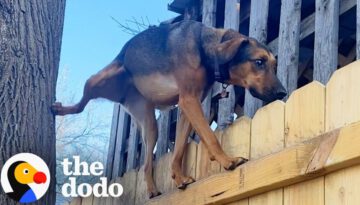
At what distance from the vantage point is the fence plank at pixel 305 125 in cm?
229

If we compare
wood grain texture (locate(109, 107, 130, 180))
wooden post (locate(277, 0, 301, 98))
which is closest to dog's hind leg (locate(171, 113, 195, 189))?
wooden post (locate(277, 0, 301, 98))

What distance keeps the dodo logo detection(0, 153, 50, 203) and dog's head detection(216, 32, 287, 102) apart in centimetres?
107

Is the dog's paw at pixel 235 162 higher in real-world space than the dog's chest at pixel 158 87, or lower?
lower

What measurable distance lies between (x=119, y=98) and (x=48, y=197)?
129cm

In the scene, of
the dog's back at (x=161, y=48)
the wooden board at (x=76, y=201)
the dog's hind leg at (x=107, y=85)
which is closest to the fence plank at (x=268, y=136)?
the dog's back at (x=161, y=48)

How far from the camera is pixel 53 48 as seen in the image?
2674 millimetres

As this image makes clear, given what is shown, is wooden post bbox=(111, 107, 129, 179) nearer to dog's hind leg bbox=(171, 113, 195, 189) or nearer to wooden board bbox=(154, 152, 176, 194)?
wooden board bbox=(154, 152, 176, 194)

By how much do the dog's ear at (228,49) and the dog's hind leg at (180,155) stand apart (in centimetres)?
43

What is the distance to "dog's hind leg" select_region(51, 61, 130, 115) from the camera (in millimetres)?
3719

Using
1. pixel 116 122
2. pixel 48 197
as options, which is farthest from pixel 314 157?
pixel 116 122

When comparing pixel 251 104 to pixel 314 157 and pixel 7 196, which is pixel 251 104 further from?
pixel 7 196

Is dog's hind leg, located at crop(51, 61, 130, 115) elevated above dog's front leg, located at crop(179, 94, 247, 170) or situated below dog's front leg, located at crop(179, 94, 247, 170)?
above

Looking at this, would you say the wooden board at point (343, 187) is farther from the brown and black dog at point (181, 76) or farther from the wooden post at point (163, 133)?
the wooden post at point (163, 133)

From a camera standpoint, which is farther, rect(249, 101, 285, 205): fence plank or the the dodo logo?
rect(249, 101, 285, 205): fence plank
